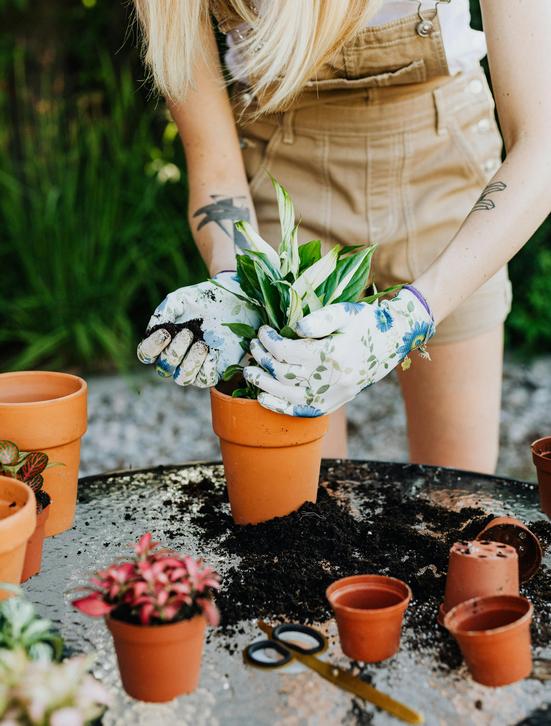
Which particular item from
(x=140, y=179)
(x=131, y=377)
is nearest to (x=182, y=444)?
(x=131, y=377)

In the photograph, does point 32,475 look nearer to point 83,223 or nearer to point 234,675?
point 234,675

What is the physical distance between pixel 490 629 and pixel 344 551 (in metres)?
0.28

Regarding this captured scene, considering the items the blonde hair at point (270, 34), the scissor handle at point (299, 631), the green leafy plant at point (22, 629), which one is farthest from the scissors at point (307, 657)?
the blonde hair at point (270, 34)

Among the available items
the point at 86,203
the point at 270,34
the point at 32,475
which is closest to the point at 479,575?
the point at 32,475

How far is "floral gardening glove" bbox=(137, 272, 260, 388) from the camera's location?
1.37m

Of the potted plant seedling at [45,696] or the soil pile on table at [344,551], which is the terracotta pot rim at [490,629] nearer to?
the soil pile on table at [344,551]

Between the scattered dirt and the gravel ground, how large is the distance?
80.3 inches

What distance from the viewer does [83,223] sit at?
3941 mm

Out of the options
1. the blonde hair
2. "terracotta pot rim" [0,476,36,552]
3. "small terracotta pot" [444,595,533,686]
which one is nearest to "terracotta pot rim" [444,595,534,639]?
"small terracotta pot" [444,595,533,686]

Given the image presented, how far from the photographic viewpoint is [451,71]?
5.58 feet

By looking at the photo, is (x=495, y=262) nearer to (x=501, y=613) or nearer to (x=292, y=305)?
(x=292, y=305)

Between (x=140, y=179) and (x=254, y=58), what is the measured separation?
2.62m

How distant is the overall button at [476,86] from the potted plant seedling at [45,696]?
A: 149 centimetres

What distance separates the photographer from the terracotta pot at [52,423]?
4.17 ft
